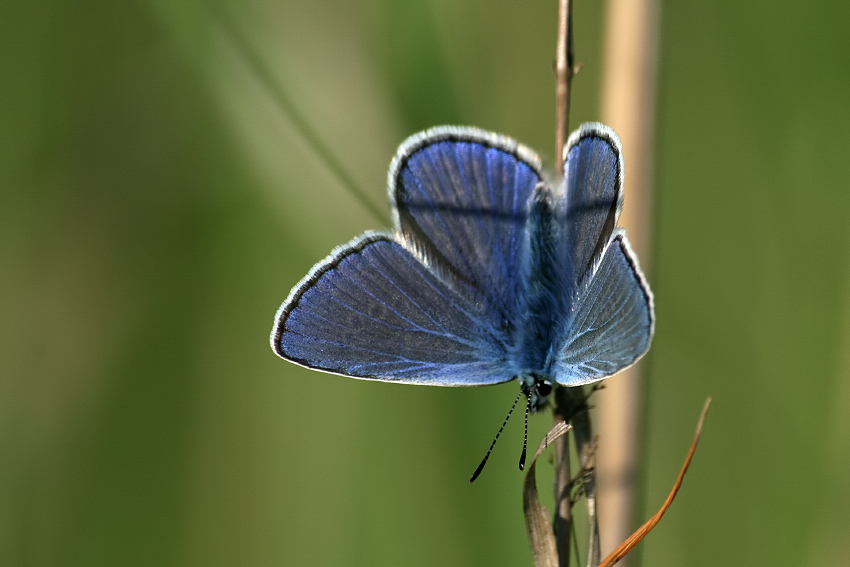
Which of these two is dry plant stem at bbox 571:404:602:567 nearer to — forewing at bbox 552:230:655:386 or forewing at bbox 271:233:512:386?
forewing at bbox 552:230:655:386

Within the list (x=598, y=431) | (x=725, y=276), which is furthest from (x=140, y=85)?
(x=725, y=276)

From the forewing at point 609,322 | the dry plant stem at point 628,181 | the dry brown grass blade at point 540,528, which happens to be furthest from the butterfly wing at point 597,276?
the dry brown grass blade at point 540,528

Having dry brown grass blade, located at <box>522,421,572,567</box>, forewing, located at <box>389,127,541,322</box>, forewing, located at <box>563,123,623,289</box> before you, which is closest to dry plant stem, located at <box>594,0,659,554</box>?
forewing, located at <box>563,123,623,289</box>

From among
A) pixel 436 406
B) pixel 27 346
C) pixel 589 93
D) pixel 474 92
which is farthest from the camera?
pixel 589 93

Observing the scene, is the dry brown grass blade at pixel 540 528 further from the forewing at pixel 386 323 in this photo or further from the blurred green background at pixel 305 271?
the blurred green background at pixel 305 271

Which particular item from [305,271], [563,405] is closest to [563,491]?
[563,405]

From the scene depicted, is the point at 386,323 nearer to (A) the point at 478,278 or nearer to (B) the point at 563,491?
(A) the point at 478,278

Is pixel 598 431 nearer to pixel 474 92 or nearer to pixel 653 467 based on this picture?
pixel 653 467
